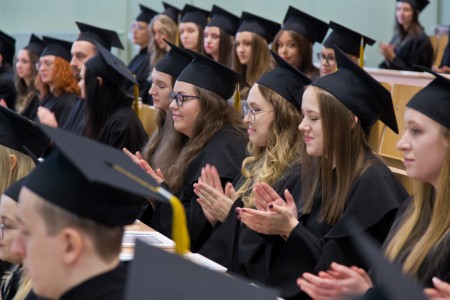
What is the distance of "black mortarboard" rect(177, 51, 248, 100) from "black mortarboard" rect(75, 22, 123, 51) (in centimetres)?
363

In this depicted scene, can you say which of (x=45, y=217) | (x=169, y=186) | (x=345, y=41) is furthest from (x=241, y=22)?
(x=45, y=217)

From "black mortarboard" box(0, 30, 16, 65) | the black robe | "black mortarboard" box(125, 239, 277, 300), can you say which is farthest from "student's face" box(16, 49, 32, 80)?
"black mortarboard" box(125, 239, 277, 300)

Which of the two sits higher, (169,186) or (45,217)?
(45,217)

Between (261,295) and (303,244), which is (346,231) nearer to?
(303,244)

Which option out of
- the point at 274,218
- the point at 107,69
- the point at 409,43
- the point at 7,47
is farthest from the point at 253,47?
the point at 274,218

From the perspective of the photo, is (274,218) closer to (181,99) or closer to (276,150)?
(276,150)

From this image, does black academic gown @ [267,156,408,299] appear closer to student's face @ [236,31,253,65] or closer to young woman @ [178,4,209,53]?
student's face @ [236,31,253,65]

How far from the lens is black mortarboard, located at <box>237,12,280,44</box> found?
875 cm

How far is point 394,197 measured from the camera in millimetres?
4227

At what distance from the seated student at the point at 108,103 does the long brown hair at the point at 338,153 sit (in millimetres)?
3150

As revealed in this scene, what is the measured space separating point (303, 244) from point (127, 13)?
11194 millimetres

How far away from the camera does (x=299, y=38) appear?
8.15 metres

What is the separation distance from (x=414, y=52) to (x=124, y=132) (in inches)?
223

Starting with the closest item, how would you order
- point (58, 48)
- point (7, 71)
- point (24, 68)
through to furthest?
1. point (58, 48)
2. point (24, 68)
3. point (7, 71)
